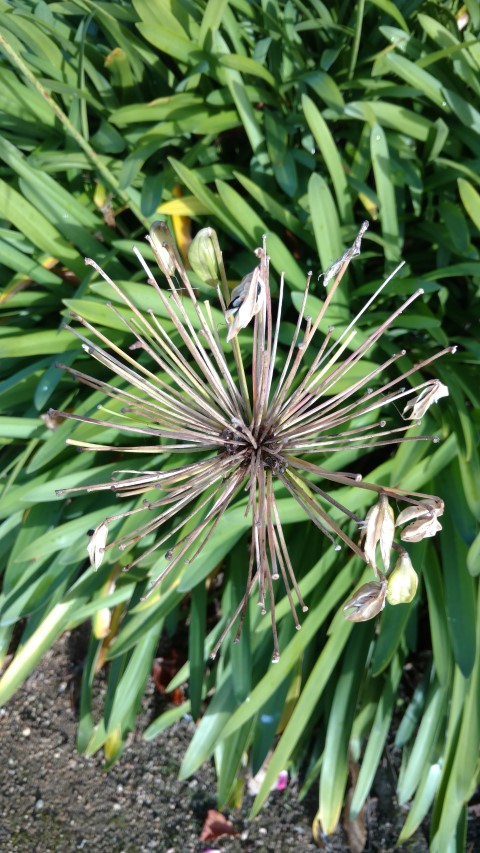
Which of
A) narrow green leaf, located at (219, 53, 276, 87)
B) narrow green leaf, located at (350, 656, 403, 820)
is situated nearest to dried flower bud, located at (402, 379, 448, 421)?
narrow green leaf, located at (350, 656, 403, 820)

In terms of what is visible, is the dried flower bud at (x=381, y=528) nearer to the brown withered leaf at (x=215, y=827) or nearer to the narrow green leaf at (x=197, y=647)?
the narrow green leaf at (x=197, y=647)

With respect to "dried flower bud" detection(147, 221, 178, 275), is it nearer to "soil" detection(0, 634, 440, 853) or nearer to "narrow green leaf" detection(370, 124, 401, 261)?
"narrow green leaf" detection(370, 124, 401, 261)

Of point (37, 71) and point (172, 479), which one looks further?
point (37, 71)

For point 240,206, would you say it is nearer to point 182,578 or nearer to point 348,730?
point 182,578

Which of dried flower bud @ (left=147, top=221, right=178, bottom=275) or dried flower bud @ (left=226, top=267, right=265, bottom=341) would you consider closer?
dried flower bud @ (left=226, top=267, right=265, bottom=341)

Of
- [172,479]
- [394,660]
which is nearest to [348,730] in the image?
[394,660]
